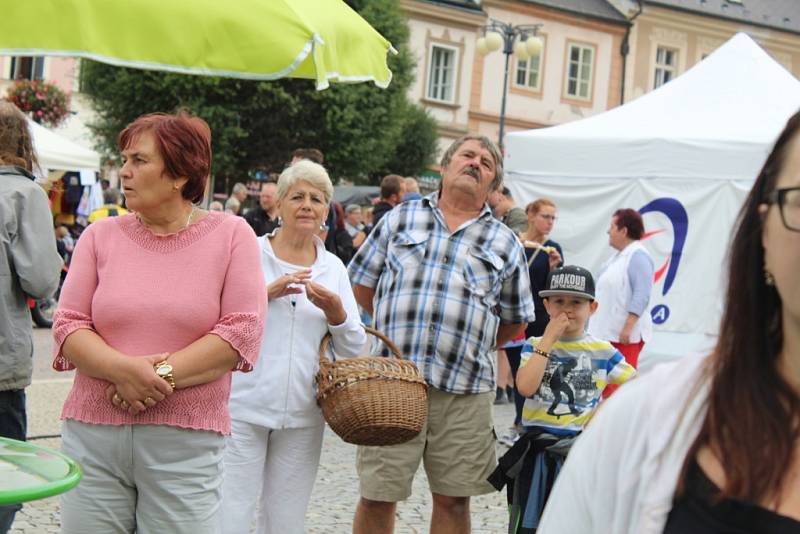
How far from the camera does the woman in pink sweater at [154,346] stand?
11.2 ft

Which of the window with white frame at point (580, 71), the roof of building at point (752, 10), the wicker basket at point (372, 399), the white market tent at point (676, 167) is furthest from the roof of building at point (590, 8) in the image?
the wicker basket at point (372, 399)

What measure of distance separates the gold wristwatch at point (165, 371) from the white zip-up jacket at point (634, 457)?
6.43 ft

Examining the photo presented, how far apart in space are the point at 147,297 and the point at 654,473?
2.24m

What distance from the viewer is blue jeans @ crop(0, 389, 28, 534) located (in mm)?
4352

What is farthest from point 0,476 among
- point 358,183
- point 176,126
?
point 358,183

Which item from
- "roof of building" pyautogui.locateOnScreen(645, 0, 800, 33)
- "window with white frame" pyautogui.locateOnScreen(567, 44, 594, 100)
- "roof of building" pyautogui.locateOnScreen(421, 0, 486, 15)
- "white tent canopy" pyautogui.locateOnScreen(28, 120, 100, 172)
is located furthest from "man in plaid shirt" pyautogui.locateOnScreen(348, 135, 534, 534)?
"roof of building" pyautogui.locateOnScreen(645, 0, 800, 33)

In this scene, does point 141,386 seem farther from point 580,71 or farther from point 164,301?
point 580,71

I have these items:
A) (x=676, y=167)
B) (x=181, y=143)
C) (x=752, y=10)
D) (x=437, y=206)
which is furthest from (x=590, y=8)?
(x=181, y=143)

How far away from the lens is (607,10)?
4412 cm

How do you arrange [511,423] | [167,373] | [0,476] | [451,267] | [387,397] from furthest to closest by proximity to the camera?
[511,423] → [451,267] → [387,397] → [167,373] → [0,476]

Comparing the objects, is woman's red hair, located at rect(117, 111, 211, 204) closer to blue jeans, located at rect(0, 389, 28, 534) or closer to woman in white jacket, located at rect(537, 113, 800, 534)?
blue jeans, located at rect(0, 389, 28, 534)

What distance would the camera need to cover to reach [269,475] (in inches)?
176

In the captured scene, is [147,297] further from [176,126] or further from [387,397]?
[387,397]

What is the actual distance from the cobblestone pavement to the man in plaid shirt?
1.11 m
